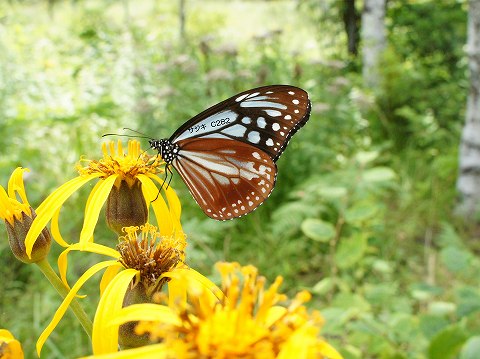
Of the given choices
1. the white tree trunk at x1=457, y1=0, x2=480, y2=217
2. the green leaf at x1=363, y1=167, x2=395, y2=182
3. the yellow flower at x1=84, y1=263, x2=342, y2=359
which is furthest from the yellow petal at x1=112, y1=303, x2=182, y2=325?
the white tree trunk at x1=457, y1=0, x2=480, y2=217

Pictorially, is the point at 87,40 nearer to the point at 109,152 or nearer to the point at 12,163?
the point at 12,163

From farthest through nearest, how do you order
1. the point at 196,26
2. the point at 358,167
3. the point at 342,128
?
1. the point at 196,26
2. the point at 342,128
3. the point at 358,167

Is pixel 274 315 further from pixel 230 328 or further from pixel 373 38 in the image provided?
pixel 373 38

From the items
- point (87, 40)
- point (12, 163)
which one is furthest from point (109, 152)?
point (87, 40)

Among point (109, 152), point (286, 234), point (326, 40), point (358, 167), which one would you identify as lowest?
point (286, 234)

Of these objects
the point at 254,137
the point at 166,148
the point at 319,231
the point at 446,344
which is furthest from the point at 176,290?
the point at 319,231

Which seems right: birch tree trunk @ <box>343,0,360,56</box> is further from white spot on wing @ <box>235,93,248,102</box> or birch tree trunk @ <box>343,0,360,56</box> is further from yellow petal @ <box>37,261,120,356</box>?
yellow petal @ <box>37,261,120,356</box>

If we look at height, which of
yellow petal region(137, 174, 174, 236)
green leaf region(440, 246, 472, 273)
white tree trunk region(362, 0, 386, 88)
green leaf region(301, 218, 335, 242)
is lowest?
green leaf region(440, 246, 472, 273)
